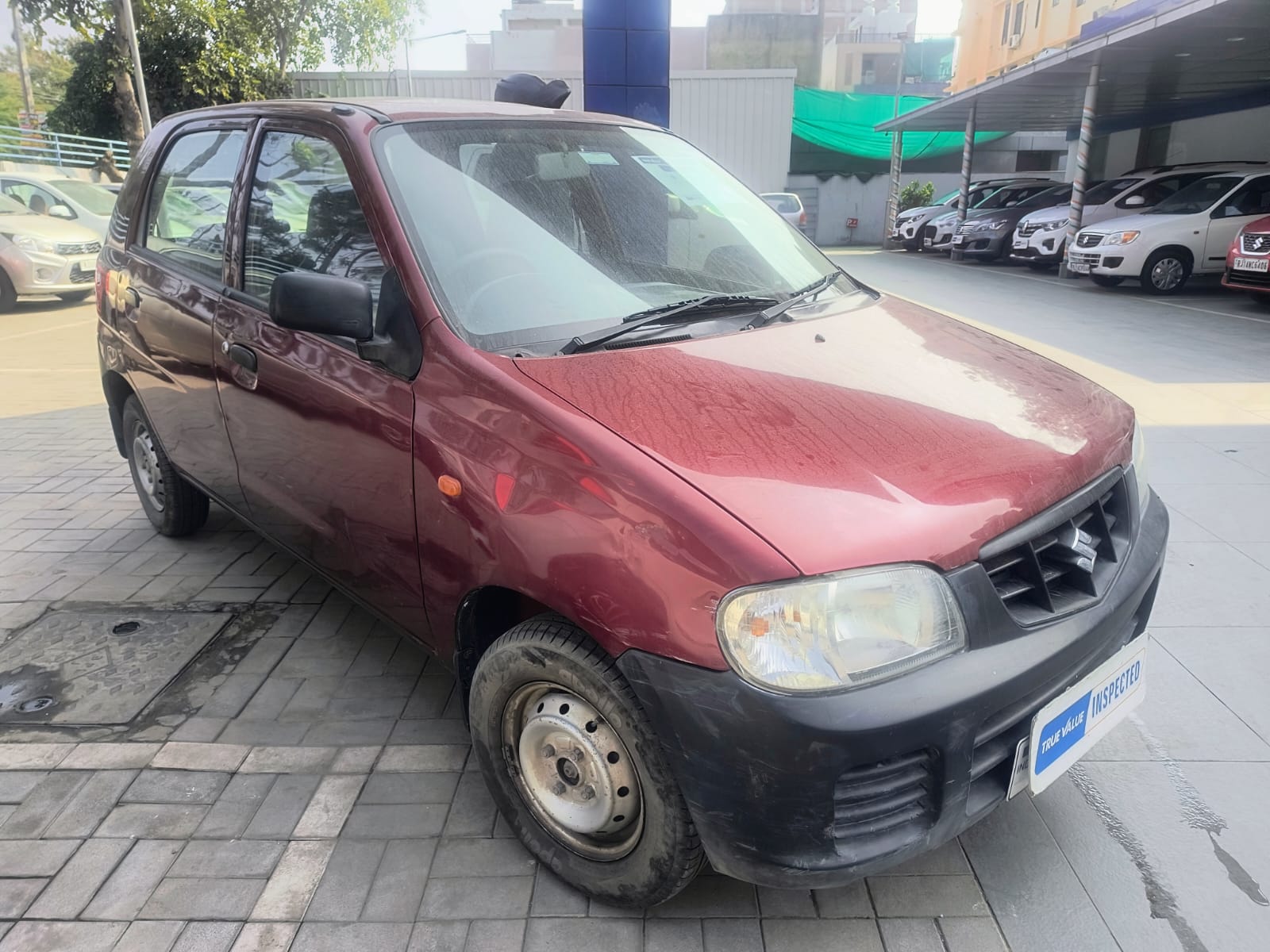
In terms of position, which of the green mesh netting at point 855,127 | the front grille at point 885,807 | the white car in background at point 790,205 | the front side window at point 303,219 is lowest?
the front grille at point 885,807

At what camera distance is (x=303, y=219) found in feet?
9.16

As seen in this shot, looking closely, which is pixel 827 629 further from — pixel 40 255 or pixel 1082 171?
pixel 1082 171

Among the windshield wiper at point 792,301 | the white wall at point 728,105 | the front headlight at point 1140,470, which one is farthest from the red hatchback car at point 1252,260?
the white wall at point 728,105

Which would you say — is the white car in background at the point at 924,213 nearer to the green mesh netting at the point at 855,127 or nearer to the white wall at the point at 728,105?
the white wall at the point at 728,105

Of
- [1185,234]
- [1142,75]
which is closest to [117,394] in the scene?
[1185,234]

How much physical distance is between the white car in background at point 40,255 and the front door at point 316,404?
1052 cm

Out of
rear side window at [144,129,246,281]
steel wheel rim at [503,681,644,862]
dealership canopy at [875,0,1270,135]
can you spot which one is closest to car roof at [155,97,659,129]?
rear side window at [144,129,246,281]

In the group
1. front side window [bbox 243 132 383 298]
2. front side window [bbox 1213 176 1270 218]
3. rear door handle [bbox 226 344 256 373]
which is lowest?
rear door handle [bbox 226 344 256 373]

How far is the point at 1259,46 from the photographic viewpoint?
13.3 m

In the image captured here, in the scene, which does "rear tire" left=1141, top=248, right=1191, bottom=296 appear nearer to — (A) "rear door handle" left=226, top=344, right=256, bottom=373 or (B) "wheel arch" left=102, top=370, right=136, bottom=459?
(B) "wheel arch" left=102, top=370, right=136, bottom=459

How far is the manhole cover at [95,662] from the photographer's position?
9.71 ft

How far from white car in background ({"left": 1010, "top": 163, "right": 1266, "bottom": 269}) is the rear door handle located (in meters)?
14.0

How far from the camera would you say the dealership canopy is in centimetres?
1184

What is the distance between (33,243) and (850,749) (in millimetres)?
13335
